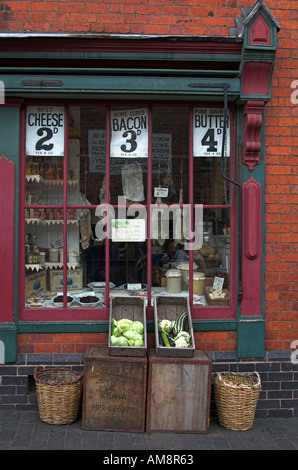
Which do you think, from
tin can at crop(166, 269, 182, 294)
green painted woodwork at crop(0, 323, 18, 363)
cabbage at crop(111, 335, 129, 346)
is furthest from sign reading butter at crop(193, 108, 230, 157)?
green painted woodwork at crop(0, 323, 18, 363)

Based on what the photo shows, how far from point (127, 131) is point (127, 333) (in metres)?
2.31

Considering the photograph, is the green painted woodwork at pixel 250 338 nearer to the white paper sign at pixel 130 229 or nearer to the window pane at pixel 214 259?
the window pane at pixel 214 259

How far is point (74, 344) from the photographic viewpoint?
531cm

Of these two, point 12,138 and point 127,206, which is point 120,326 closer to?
point 127,206

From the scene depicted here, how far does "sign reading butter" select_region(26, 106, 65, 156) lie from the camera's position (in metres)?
5.40

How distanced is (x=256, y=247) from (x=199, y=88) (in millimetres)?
1883

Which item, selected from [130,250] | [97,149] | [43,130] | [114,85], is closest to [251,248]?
[130,250]

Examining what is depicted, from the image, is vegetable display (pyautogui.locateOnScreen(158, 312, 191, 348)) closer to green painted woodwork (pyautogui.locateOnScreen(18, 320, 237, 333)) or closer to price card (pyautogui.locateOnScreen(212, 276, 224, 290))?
green painted woodwork (pyautogui.locateOnScreen(18, 320, 237, 333))

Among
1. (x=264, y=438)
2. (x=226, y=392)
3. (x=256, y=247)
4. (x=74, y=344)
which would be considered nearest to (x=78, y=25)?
(x=256, y=247)

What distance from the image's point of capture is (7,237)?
5246mm

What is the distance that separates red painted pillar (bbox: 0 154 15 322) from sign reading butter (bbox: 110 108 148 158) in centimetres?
120

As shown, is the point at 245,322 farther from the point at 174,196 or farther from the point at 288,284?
the point at 174,196

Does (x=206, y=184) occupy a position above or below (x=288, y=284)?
above
